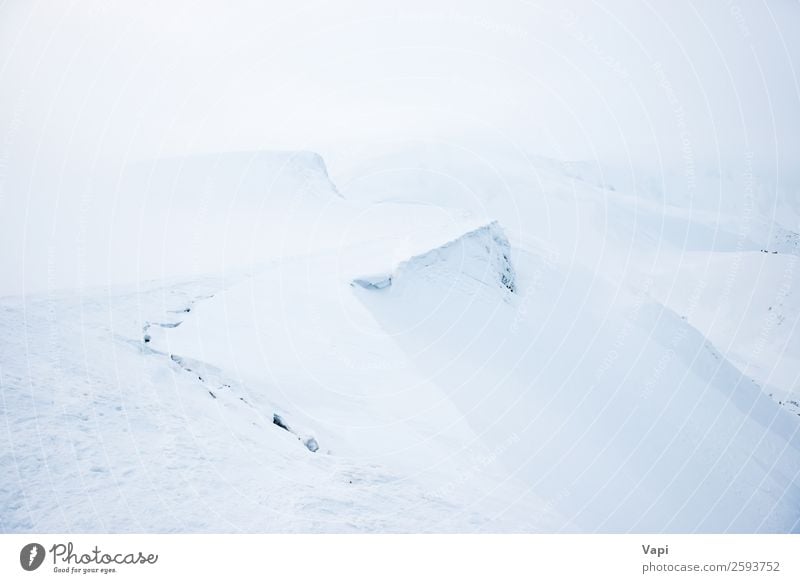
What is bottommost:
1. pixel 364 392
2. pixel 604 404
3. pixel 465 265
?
pixel 604 404

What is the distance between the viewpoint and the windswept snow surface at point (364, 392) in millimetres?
3957

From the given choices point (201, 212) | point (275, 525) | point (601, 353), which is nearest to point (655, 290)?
point (601, 353)

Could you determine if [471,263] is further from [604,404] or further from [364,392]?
[364,392]

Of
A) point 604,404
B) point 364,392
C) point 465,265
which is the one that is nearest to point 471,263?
point 465,265

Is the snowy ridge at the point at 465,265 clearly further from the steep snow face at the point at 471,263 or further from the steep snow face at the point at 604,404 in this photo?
the steep snow face at the point at 604,404

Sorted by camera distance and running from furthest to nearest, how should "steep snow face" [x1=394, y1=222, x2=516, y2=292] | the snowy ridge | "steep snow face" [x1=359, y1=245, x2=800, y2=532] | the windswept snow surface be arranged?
"steep snow face" [x1=394, y1=222, x2=516, y2=292]
the snowy ridge
"steep snow face" [x1=359, y1=245, x2=800, y2=532]
the windswept snow surface

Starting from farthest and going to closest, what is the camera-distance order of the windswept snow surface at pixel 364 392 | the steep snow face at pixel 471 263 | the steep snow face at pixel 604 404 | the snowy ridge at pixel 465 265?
the steep snow face at pixel 471 263, the snowy ridge at pixel 465 265, the steep snow face at pixel 604 404, the windswept snow surface at pixel 364 392

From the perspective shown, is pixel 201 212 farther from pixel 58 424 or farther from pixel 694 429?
pixel 694 429

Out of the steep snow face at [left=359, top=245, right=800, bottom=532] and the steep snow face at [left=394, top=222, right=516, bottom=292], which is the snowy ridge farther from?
the steep snow face at [left=359, top=245, right=800, bottom=532]

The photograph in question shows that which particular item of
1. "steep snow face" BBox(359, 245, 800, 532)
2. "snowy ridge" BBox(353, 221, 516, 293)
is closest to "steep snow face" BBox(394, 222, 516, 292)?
"snowy ridge" BBox(353, 221, 516, 293)

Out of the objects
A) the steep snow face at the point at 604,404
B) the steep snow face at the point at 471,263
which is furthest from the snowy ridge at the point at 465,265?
the steep snow face at the point at 604,404

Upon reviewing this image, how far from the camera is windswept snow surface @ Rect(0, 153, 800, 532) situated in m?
3.96

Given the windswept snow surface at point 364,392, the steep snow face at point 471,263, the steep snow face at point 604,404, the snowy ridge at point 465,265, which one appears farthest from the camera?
the steep snow face at point 471,263

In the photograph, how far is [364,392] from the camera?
7.23 metres
